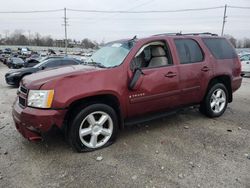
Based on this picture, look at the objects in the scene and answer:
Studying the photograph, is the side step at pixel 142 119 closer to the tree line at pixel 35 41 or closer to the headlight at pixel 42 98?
the headlight at pixel 42 98

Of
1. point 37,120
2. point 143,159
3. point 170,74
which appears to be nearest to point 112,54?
point 170,74

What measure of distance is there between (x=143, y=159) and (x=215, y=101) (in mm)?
2619

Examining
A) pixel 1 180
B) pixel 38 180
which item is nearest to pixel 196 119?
pixel 38 180

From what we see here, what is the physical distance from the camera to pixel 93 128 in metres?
3.62

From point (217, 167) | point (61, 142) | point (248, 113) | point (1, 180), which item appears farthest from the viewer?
point (248, 113)

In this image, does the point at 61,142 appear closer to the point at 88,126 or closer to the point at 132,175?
the point at 88,126

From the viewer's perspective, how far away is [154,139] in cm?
410

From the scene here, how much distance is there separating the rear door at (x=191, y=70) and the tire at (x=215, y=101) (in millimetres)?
256

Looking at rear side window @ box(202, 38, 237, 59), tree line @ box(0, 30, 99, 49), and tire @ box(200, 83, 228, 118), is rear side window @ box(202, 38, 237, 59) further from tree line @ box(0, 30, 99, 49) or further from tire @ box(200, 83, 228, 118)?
tree line @ box(0, 30, 99, 49)

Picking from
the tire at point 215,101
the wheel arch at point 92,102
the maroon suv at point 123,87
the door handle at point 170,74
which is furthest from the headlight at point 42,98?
the tire at point 215,101

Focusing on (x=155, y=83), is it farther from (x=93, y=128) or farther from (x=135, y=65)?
(x=93, y=128)

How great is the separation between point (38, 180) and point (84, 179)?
0.58 m

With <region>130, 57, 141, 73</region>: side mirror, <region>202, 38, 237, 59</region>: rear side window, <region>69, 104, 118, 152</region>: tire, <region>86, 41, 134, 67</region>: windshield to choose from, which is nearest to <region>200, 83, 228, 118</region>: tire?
<region>202, 38, 237, 59</region>: rear side window

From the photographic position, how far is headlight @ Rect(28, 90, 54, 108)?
3.22m
